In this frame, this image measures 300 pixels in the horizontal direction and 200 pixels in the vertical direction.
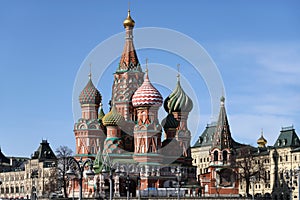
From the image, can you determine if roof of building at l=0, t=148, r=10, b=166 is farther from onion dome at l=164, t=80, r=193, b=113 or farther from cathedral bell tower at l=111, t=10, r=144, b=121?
onion dome at l=164, t=80, r=193, b=113

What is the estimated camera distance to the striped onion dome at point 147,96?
312ft

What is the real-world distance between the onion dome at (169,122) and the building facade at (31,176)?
2775 centimetres

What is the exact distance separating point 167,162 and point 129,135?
7.43 m

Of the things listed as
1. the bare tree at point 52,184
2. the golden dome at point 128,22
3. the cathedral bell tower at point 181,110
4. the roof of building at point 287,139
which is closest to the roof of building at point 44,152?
the bare tree at point 52,184

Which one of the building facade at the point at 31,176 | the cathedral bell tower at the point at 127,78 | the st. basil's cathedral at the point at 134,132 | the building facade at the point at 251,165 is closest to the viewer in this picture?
the building facade at the point at 251,165

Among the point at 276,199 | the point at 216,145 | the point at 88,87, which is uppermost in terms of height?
the point at 88,87

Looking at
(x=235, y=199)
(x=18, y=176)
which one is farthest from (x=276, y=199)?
(x=18, y=176)

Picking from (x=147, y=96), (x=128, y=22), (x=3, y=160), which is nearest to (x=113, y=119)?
(x=147, y=96)

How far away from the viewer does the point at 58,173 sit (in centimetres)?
10775

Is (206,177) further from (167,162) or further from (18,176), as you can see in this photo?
(18,176)

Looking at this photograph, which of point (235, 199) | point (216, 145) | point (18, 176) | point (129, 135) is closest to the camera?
point (235, 199)

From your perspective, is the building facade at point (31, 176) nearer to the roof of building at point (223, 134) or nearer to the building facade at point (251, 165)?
the building facade at point (251, 165)

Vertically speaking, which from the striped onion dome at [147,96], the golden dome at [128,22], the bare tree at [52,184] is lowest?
the bare tree at [52,184]

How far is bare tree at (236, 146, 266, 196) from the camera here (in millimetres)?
96450
